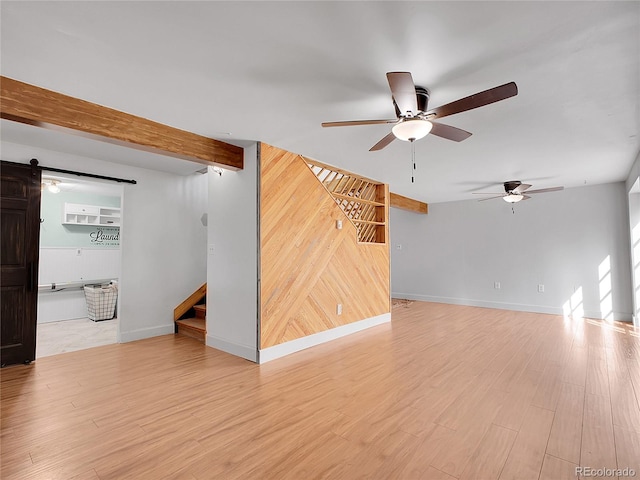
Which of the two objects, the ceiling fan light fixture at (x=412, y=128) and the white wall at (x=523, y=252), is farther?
the white wall at (x=523, y=252)

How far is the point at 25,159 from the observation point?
3.35 m

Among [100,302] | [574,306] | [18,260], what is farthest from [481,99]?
[100,302]

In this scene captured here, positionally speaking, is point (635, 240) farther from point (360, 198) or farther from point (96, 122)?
point (96, 122)

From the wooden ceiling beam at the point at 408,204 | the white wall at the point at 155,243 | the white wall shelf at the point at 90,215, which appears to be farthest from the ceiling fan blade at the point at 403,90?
the white wall shelf at the point at 90,215

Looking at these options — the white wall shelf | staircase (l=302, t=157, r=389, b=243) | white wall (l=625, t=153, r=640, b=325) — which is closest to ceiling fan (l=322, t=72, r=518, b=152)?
staircase (l=302, t=157, r=389, b=243)

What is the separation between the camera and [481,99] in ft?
5.88

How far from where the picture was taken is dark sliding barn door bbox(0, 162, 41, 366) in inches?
124

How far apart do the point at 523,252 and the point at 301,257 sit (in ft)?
16.2

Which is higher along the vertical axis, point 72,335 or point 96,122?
point 96,122

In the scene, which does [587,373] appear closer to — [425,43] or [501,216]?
[425,43]

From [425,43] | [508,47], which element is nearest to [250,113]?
[425,43]

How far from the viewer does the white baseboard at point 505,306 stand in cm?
523

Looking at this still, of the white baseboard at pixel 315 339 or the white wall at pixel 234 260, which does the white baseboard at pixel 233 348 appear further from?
the white baseboard at pixel 315 339

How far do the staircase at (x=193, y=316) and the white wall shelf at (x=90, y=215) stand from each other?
286 centimetres
